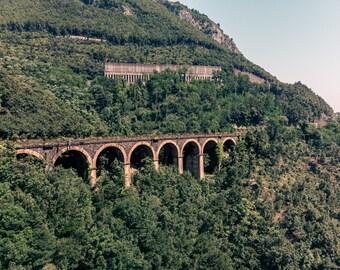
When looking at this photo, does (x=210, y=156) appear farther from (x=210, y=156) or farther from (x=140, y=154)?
(x=140, y=154)

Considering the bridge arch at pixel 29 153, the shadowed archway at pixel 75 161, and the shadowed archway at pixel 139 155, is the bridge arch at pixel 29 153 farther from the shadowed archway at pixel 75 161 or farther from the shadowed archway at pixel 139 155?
the shadowed archway at pixel 139 155

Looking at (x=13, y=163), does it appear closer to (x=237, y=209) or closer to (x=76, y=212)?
(x=76, y=212)

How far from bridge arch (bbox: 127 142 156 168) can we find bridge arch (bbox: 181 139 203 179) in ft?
25.7

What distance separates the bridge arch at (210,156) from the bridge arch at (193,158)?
1637 millimetres

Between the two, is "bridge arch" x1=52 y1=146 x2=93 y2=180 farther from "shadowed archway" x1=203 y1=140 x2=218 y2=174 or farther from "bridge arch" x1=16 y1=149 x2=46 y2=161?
"shadowed archway" x1=203 y1=140 x2=218 y2=174

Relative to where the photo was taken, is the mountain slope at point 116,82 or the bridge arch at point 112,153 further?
the mountain slope at point 116,82

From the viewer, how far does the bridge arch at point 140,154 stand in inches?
2032

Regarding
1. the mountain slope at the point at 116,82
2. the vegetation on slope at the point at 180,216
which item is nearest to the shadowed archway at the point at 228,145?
the vegetation on slope at the point at 180,216

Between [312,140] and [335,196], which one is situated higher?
[312,140]

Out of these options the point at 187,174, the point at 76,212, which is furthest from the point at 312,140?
the point at 76,212

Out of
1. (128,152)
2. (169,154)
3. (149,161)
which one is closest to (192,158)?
(169,154)

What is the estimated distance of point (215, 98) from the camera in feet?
282

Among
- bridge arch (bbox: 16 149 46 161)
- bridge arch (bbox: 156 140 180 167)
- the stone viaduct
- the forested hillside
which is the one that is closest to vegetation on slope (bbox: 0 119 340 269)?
the forested hillside

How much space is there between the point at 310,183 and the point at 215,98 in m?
29.9
